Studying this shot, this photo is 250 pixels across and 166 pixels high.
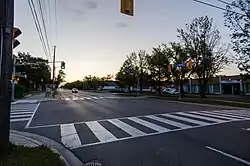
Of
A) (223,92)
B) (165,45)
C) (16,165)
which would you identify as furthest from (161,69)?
(16,165)

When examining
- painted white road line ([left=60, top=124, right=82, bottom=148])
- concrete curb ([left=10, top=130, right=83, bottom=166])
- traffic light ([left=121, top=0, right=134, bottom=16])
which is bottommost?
concrete curb ([left=10, top=130, right=83, bottom=166])

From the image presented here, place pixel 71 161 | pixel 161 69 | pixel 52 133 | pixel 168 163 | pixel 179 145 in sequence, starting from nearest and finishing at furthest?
pixel 168 163 → pixel 71 161 → pixel 179 145 → pixel 52 133 → pixel 161 69

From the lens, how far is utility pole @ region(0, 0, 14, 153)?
22.3ft

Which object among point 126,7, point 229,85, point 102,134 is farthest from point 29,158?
point 229,85

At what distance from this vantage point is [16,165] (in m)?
5.91

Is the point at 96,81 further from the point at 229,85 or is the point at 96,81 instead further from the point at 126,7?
the point at 126,7

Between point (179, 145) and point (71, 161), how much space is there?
3340 mm

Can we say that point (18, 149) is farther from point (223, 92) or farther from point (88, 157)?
point (223, 92)

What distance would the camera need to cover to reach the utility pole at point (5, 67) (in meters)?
6.80

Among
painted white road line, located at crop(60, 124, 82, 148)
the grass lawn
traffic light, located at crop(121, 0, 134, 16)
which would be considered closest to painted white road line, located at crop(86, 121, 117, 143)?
painted white road line, located at crop(60, 124, 82, 148)

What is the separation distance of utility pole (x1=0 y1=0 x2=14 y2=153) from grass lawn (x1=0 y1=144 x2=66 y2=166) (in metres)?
0.36

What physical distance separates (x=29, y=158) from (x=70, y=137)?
3912 mm

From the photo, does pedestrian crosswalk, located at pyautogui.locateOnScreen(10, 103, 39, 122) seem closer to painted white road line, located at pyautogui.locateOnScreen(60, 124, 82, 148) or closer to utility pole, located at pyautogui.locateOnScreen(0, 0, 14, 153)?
painted white road line, located at pyautogui.locateOnScreen(60, 124, 82, 148)

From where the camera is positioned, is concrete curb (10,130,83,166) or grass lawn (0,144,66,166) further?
concrete curb (10,130,83,166)
